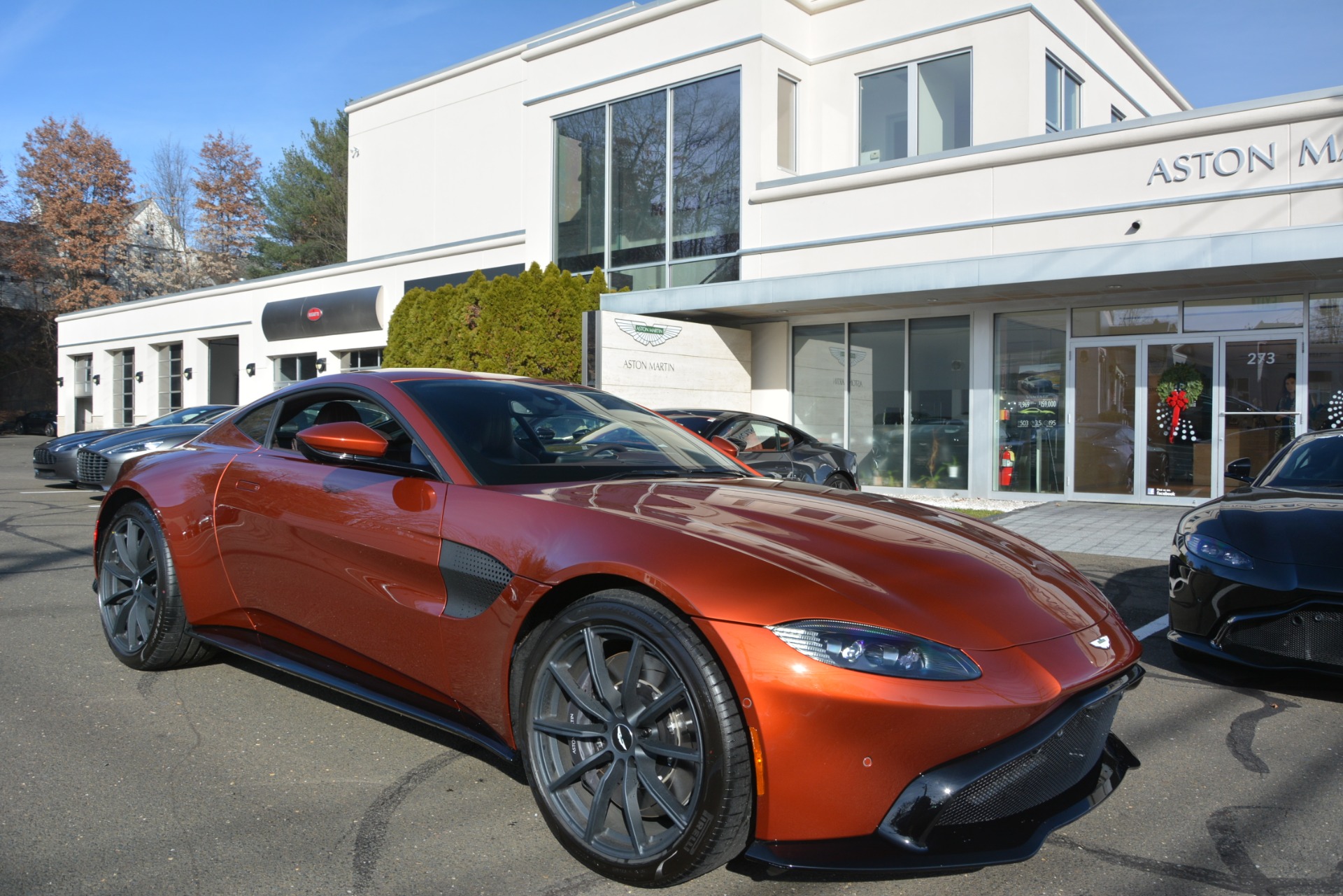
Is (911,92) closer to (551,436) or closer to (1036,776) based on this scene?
(551,436)

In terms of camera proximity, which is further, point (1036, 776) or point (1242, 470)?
point (1242, 470)

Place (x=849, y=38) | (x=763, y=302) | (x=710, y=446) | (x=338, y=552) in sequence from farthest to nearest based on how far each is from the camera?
(x=849, y=38) → (x=763, y=302) → (x=710, y=446) → (x=338, y=552)

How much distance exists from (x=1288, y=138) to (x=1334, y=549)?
9.62m

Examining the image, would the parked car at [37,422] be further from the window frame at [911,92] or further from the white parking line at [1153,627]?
the white parking line at [1153,627]

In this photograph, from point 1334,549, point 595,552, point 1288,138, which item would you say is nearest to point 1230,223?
point 1288,138

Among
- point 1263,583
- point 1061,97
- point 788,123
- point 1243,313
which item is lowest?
point 1263,583

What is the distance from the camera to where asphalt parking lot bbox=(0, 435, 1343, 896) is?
8.48ft

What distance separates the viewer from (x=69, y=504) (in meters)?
12.2

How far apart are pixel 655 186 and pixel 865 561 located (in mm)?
15626

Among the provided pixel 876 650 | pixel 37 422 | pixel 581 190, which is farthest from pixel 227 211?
pixel 876 650

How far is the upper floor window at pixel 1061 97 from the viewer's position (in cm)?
1630

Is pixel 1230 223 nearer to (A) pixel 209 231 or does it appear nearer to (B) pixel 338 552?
(B) pixel 338 552

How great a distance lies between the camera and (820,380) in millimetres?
16344

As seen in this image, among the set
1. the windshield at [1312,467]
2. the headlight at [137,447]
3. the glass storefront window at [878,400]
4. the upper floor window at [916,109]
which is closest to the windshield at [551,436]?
the windshield at [1312,467]
